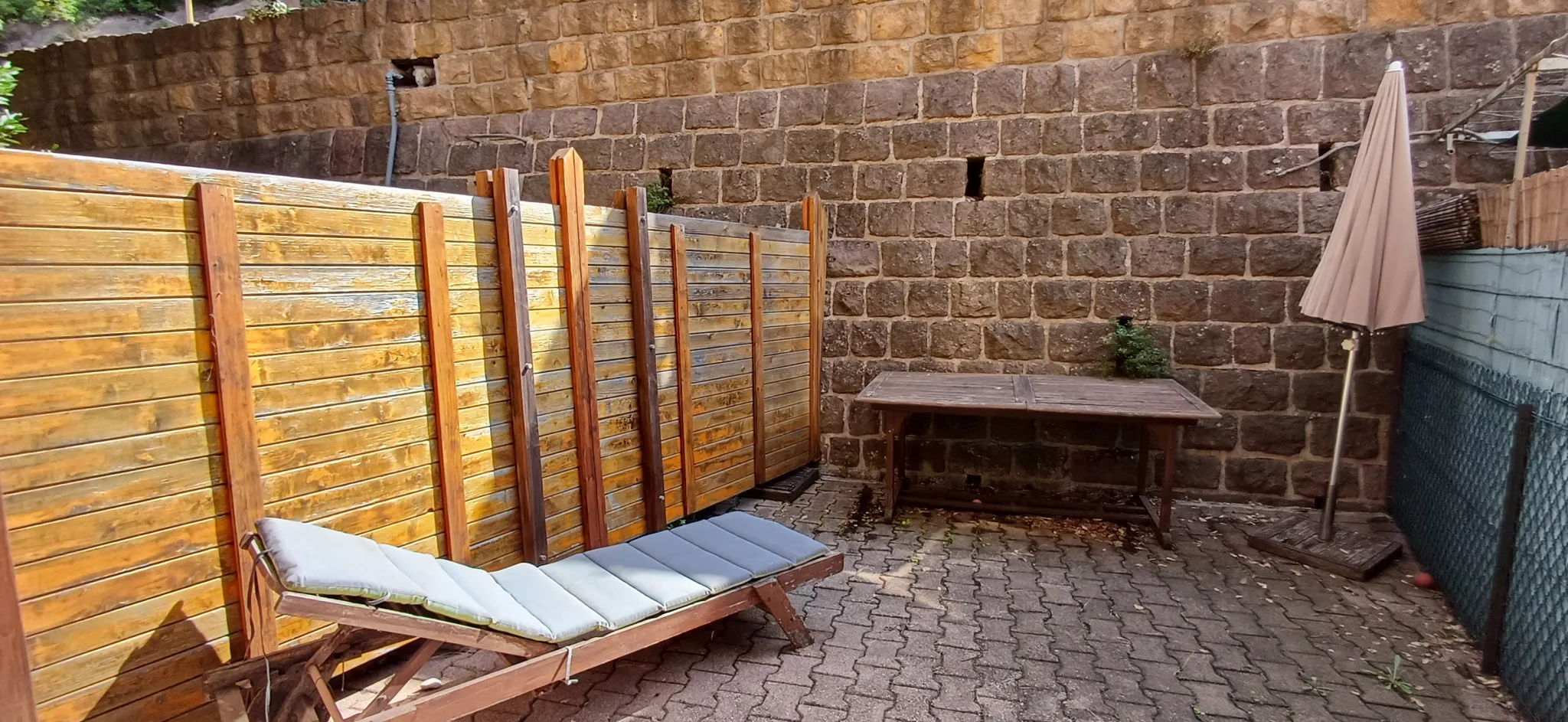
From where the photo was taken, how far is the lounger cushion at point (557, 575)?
215 centimetres

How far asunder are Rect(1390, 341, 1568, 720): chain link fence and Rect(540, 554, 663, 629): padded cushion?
3.30 metres

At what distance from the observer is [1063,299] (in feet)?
18.4

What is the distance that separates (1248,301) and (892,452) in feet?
9.38

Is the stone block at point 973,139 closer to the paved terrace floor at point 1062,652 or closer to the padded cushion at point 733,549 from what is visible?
the paved terrace floor at point 1062,652

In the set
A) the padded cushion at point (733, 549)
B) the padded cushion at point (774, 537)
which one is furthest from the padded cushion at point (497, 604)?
Result: the padded cushion at point (774, 537)

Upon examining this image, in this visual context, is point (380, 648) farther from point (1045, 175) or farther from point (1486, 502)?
point (1045, 175)

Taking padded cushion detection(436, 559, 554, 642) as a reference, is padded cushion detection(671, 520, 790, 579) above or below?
below

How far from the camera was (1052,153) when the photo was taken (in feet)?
18.1

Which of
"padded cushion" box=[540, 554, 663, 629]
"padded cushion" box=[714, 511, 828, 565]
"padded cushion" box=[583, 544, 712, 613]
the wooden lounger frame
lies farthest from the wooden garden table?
the wooden lounger frame

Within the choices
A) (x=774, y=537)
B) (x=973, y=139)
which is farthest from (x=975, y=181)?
(x=774, y=537)

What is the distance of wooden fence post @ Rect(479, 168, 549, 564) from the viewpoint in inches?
134

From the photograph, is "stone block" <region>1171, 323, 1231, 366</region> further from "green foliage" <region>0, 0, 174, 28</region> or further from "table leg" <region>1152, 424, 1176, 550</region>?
"green foliage" <region>0, 0, 174, 28</region>

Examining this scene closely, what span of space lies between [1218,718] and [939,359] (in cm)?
349

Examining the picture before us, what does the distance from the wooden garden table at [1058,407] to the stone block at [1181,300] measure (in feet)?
1.70
